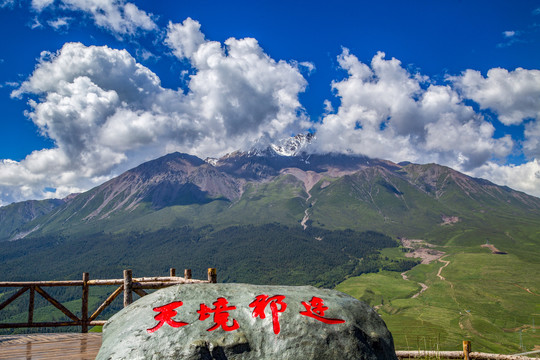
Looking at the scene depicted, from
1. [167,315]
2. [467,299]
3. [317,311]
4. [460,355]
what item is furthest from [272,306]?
[467,299]

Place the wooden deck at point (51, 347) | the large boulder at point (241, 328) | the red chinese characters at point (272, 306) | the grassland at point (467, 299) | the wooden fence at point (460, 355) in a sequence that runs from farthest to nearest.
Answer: the grassland at point (467, 299) < the wooden fence at point (460, 355) < the wooden deck at point (51, 347) < the red chinese characters at point (272, 306) < the large boulder at point (241, 328)

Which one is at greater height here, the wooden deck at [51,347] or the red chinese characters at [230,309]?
the red chinese characters at [230,309]

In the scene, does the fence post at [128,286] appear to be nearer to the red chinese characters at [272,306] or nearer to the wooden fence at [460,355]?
the red chinese characters at [272,306]

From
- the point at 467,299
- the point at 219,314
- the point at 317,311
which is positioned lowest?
the point at 467,299

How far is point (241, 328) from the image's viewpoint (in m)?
6.75

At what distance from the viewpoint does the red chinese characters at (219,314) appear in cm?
672

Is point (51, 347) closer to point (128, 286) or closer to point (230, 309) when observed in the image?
point (128, 286)

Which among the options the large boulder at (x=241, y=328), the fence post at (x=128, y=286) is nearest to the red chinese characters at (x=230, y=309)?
the large boulder at (x=241, y=328)

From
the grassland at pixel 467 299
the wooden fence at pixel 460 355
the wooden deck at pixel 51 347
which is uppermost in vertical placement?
the wooden deck at pixel 51 347

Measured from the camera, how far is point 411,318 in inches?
4267

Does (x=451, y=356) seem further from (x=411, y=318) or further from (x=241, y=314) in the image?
(x=411, y=318)

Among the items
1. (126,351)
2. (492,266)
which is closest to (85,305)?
(126,351)

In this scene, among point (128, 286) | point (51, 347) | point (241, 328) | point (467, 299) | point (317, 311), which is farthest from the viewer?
point (467, 299)

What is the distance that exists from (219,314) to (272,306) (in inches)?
43.1
